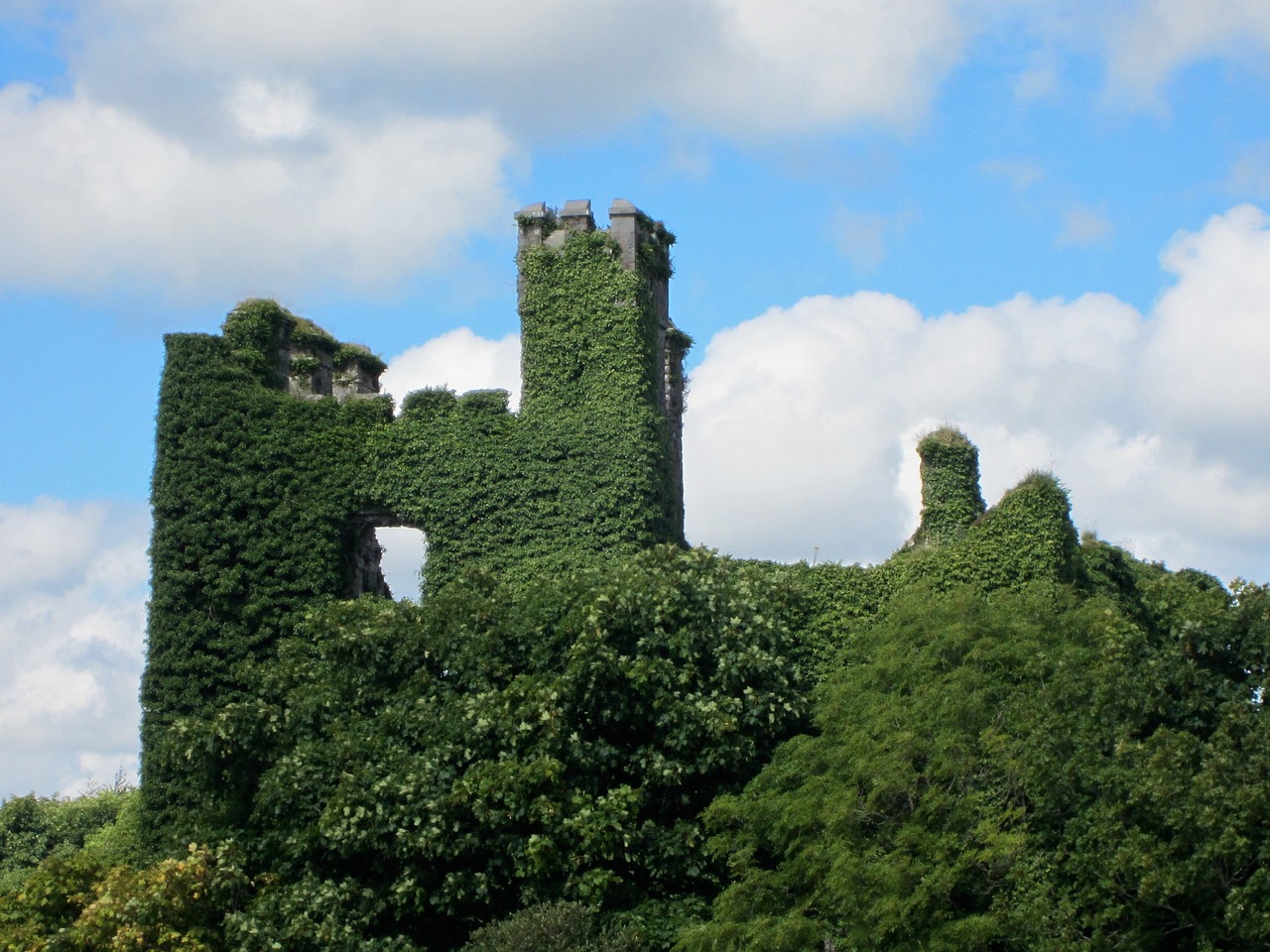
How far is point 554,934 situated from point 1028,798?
631 cm

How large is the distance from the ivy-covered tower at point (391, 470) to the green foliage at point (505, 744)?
9.70ft

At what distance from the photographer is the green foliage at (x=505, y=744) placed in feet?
81.0

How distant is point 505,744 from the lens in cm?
2552

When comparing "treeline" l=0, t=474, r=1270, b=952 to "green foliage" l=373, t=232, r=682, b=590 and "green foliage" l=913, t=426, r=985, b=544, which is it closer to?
"green foliage" l=373, t=232, r=682, b=590

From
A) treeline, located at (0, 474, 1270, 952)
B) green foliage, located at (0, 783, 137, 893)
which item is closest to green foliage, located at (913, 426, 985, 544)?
treeline, located at (0, 474, 1270, 952)

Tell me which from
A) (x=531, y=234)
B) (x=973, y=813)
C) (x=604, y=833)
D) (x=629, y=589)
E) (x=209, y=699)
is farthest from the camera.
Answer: (x=531, y=234)

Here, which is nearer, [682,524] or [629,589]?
[629,589]

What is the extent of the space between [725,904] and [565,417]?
36.0ft

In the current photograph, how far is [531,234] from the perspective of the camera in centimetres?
3306

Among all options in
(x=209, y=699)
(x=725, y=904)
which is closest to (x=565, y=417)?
(x=209, y=699)

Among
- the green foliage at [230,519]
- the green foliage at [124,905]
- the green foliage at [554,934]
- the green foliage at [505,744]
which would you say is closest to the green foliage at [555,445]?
the green foliage at [230,519]

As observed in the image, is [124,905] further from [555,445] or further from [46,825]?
[46,825]

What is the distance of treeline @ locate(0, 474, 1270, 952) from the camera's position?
2122 cm

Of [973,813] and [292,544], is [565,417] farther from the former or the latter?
[973,813]
